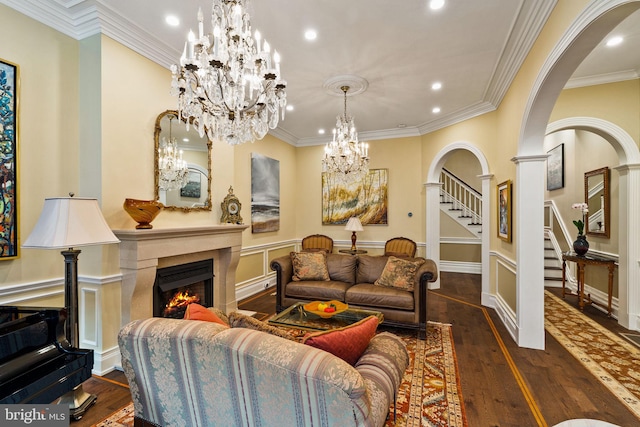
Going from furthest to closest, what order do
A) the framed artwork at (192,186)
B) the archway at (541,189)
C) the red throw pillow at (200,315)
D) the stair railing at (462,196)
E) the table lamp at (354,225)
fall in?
the stair railing at (462,196) < the table lamp at (354,225) < the framed artwork at (192,186) < the archway at (541,189) < the red throw pillow at (200,315)

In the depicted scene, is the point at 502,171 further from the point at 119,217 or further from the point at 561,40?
the point at 119,217

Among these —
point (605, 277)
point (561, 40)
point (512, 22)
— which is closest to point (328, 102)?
point (512, 22)

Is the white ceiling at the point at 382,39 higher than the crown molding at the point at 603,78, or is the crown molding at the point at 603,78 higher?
the white ceiling at the point at 382,39

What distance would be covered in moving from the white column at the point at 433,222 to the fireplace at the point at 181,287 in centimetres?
391

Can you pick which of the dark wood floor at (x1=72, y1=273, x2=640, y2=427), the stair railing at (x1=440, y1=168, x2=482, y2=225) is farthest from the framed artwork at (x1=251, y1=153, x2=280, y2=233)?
the stair railing at (x1=440, y1=168, x2=482, y2=225)

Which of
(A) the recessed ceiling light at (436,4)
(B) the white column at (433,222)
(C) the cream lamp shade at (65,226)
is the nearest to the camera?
(C) the cream lamp shade at (65,226)

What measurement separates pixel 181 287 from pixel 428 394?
9.17 ft

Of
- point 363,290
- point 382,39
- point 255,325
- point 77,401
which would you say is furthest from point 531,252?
point 77,401

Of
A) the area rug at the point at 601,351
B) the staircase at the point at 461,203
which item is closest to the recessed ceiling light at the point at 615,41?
the area rug at the point at 601,351

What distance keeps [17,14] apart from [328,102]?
3.36 m

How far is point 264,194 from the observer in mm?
5547

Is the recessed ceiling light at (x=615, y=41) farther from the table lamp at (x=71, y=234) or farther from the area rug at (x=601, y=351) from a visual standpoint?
the table lamp at (x=71, y=234)

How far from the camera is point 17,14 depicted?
2.34 m

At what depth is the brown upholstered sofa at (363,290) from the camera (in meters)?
3.49
